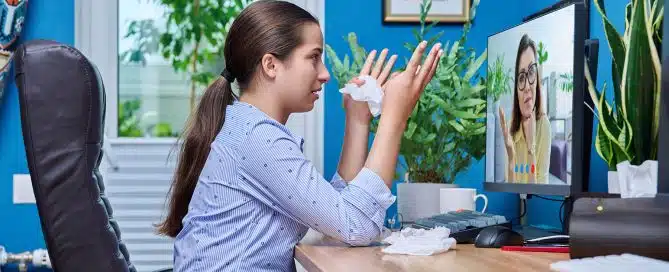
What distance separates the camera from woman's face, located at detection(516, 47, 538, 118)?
2029mm

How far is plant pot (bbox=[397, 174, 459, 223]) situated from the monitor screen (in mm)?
153

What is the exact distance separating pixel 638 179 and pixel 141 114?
2.03 meters

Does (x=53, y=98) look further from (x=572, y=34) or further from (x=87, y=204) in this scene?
(x=572, y=34)

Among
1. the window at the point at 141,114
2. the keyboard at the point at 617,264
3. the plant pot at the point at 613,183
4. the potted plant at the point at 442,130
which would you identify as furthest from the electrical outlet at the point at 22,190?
the keyboard at the point at 617,264

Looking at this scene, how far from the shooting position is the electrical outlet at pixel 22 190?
3.16 metres

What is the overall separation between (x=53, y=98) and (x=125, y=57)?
6.41 feet

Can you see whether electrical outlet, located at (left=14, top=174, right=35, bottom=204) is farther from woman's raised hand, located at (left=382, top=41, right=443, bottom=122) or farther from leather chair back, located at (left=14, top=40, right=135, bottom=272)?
A: woman's raised hand, located at (left=382, top=41, right=443, bottom=122)

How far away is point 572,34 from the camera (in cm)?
185

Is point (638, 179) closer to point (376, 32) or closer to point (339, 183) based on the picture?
point (339, 183)

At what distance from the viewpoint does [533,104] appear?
2018 mm

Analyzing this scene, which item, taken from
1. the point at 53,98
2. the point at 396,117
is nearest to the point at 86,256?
the point at 53,98

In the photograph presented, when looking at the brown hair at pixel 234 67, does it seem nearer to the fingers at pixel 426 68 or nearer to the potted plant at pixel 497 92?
the fingers at pixel 426 68

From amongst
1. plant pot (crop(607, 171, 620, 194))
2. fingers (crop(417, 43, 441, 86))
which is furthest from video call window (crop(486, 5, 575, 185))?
fingers (crop(417, 43, 441, 86))

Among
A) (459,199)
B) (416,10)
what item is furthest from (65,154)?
(416,10)
